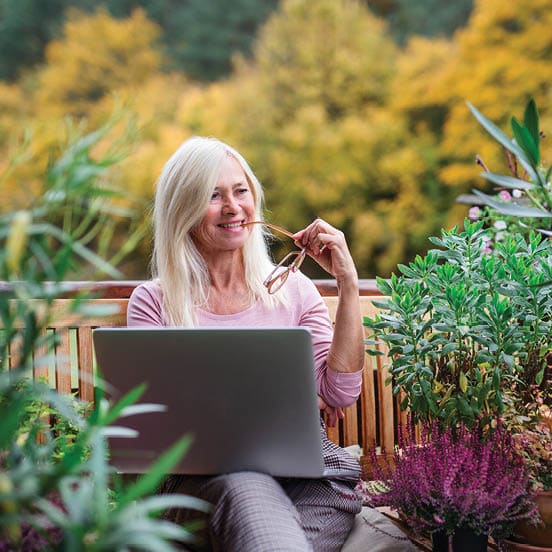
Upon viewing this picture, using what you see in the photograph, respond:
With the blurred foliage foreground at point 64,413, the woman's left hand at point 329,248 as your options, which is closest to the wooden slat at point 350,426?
the woman's left hand at point 329,248

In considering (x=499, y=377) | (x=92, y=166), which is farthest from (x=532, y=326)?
(x=92, y=166)

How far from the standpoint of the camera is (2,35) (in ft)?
30.8

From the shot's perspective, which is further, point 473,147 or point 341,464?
point 473,147

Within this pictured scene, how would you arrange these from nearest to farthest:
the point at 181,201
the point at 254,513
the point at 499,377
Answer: the point at 254,513 < the point at 499,377 < the point at 181,201

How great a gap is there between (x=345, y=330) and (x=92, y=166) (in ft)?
3.67

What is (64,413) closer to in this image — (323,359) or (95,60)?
(323,359)

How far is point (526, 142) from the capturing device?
48.2 inches

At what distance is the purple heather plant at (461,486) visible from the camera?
147 cm

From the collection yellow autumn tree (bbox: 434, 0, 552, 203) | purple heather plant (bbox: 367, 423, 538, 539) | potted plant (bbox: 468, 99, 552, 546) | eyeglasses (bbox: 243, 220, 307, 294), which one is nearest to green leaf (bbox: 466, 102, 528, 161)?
potted plant (bbox: 468, 99, 552, 546)

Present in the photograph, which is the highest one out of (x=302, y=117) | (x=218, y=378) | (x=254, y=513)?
(x=302, y=117)

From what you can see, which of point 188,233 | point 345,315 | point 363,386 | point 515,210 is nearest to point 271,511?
point 345,315

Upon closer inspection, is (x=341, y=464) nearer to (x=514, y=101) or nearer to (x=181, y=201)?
(x=181, y=201)

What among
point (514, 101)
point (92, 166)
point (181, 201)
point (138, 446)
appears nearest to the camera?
point (92, 166)

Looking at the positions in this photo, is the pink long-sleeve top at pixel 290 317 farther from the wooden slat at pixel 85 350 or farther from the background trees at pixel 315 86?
the background trees at pixel 315 86
